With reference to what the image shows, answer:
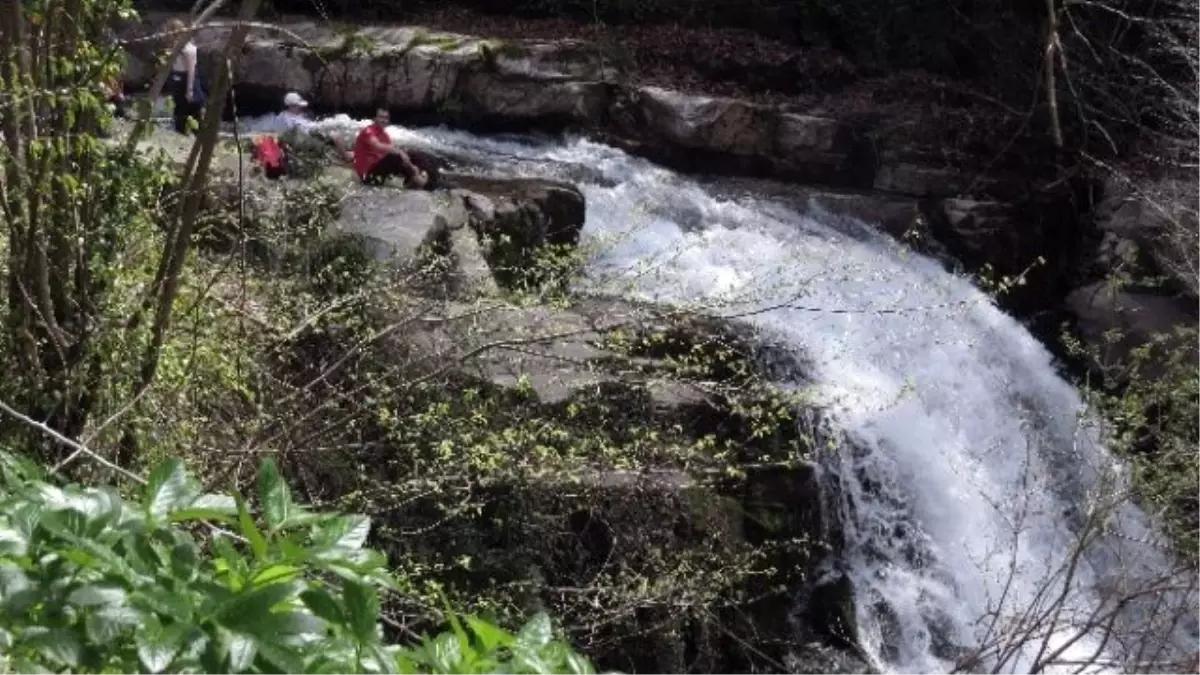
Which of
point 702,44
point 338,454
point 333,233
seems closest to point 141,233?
point 338,454

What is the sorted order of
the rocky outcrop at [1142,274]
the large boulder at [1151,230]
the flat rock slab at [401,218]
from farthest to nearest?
the rocky outcrop at [1142,274]
the large boulder at [1151,230]
the flat rock slab at [401,218]

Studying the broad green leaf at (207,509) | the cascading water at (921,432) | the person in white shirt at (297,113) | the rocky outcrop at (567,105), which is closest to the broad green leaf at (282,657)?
the broad green leaf at (207,509)

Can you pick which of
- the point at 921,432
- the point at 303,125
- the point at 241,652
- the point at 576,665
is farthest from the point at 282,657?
the point at 303,125

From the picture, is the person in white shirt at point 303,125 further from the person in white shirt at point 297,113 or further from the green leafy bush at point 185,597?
the green leafy bush at point 185,597

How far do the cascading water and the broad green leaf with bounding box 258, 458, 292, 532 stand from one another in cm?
364

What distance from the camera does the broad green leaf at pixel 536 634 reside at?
169 centimetres

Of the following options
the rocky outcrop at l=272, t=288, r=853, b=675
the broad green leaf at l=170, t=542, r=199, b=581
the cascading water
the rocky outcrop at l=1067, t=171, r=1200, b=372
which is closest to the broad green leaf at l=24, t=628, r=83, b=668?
the broad green leaf at l=170, t=542, r=199, b=581

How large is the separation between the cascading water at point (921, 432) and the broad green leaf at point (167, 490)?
366 centimetres

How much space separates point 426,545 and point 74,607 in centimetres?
384

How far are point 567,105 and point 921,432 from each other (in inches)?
254

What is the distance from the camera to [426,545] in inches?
209

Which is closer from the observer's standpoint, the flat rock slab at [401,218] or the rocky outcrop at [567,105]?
the flat rock slab at [401,218]

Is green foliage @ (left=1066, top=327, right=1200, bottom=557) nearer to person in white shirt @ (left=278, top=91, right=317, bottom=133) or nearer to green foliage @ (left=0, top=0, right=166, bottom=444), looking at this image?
green foliage @ (left=0, top=0, right=166, bottom=444)

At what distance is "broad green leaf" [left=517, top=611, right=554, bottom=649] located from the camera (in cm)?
169
